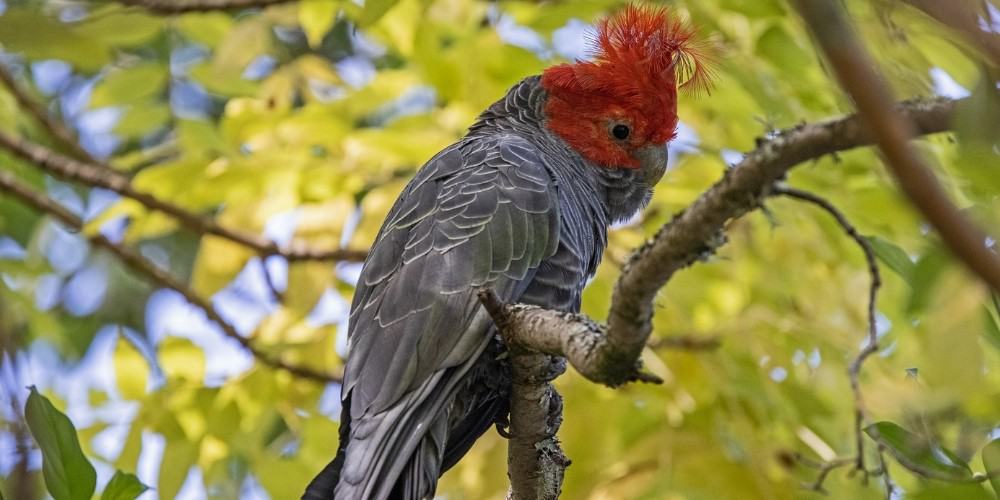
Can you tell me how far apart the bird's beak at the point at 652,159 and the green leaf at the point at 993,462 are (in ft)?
7.22

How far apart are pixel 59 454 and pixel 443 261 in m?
1.46

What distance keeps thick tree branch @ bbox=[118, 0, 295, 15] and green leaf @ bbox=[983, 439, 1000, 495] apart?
11.6 feet

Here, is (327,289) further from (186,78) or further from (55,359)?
(55,359)

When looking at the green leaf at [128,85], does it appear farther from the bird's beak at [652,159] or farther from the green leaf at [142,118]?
the bird's beak at [652,159]

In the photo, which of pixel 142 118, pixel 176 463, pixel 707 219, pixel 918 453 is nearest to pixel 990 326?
pixel 918 453

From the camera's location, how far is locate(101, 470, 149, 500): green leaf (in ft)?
7.79

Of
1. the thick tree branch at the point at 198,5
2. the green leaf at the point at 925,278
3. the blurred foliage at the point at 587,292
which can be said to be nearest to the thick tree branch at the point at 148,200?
the blurred foliage at the point at 587,292

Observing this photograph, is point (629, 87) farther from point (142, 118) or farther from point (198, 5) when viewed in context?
point (142, 118)

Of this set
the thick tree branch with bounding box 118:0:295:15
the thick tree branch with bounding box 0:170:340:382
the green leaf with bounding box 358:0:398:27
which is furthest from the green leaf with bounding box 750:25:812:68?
the thick tree branch with bounding box 0:170:340:382

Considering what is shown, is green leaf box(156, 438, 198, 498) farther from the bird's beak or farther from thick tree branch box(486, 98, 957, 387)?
thick tree branch box(486, 98, 957, 387)

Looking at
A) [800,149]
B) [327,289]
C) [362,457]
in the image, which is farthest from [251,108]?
[800,149]

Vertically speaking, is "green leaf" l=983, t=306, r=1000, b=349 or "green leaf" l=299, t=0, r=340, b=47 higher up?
"green leaf" l=983, t=306, r=1000, b=349

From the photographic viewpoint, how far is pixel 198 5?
182 inches

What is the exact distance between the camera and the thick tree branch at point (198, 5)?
4.33 metres
